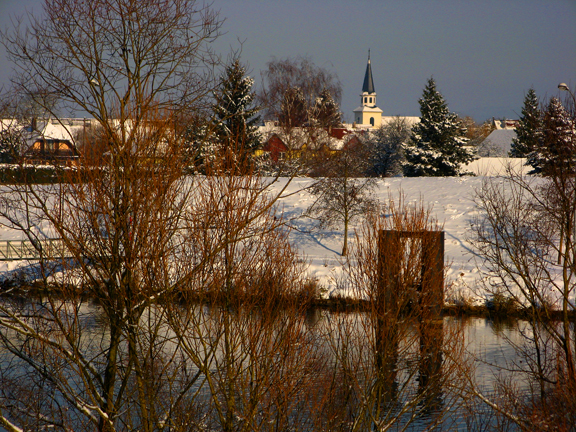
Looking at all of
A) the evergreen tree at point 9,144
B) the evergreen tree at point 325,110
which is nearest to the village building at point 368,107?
the evergreen tree at point 325,110

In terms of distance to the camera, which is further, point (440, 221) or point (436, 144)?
point (436, 144)

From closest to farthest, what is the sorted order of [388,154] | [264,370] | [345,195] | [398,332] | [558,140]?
[264,370]
[398,332]
[558,140]
[345,195]
[388,154]

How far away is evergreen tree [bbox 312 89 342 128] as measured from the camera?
33000 millimetres

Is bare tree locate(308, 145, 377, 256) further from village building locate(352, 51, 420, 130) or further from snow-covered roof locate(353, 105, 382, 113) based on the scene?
snow-covered roof locate(353, 105, 382, 113)

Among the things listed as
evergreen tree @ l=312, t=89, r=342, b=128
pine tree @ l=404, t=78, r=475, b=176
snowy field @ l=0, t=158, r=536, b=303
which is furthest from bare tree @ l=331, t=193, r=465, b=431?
pine tree @ l=404, t=78, r=475, b=176

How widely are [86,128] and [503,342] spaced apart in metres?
11.8

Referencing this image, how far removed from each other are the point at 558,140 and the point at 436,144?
27.3m

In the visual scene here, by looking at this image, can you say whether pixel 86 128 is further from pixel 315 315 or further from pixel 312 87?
pixel 312 87

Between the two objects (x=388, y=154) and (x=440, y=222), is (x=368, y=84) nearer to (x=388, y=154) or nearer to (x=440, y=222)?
(x=388, y=154)

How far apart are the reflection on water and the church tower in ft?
448

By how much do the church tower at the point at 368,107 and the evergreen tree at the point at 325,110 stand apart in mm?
109886

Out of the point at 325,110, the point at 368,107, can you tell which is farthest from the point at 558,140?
the point at 368,107

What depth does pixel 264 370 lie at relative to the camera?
6.33 metres

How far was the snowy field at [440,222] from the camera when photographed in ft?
61.4
